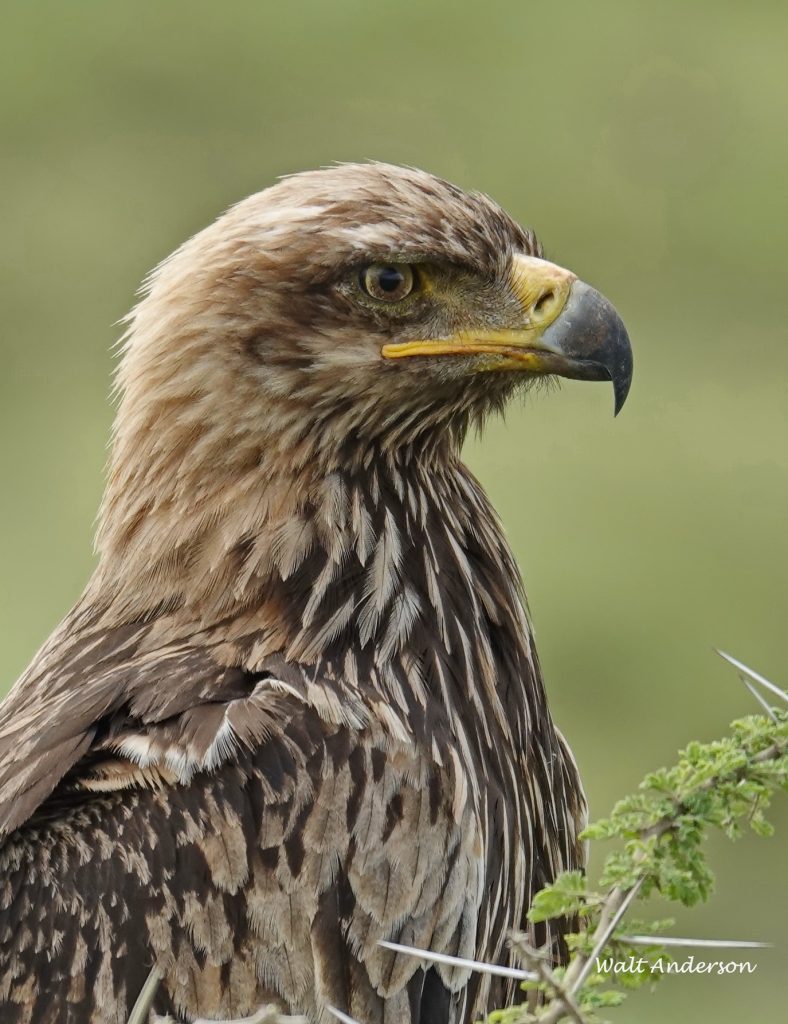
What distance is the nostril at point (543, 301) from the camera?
4.28 meters

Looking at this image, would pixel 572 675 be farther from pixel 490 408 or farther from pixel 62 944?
pixel 62 944

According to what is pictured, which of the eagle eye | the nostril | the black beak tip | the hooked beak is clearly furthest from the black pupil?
the black beak tip

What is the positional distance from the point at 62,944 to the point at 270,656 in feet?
2.15

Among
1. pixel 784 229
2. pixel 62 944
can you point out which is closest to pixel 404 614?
pixel 62 944

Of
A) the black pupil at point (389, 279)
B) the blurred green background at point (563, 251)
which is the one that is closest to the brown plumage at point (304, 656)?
the black pupil at point (389, 279)

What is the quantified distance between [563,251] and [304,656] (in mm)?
8588

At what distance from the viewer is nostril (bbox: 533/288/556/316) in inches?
169

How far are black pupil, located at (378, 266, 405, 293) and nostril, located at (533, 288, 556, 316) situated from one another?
0.27 m

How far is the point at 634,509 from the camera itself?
34.6ft

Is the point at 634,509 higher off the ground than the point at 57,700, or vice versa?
the point at 634,509

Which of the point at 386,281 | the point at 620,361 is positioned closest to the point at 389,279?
the point at 386,281

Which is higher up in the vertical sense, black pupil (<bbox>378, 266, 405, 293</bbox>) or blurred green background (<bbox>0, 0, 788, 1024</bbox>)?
blurred green background (<bbox>0, 0, 788, 1024</bbox>)

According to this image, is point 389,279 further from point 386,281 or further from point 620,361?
A: point 620,361

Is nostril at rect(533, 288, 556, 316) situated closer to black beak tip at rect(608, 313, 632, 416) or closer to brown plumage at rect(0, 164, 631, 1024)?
brown plumage at rect(0, 164, 631, 1024)
